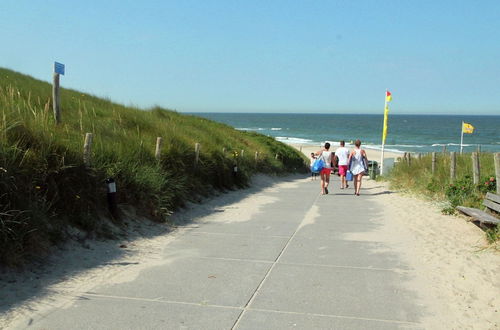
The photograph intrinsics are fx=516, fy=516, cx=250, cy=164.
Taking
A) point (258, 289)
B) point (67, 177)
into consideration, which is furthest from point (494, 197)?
point (67, 177)

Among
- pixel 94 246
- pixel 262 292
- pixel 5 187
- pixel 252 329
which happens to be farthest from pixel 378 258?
pixel 5 187

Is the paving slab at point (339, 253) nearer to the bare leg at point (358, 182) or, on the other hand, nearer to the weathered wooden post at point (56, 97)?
A: the weathered wooden post at point (56, 97)

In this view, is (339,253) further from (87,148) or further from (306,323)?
(87,148)

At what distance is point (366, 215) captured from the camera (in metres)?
11.0

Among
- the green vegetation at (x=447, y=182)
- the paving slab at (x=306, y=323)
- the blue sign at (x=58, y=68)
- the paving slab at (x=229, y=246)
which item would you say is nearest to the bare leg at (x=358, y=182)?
the green vegetation at (x=447, y=182)

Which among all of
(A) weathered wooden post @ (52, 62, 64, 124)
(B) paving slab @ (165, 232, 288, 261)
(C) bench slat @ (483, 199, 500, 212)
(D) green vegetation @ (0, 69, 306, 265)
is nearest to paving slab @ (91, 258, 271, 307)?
(B) paving slab @ (165, 232, 288, 261)

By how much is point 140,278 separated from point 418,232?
17.6 ft

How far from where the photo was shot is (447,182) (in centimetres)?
1410

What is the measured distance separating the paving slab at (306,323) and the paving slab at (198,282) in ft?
1.32

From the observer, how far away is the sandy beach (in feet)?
15.8

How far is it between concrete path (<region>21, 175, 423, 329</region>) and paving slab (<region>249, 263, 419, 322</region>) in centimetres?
1

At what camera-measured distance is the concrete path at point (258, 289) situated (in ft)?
14.8

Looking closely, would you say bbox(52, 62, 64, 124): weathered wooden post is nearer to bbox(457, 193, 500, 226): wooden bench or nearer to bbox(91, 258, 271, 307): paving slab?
bbox(91, 258, 271, 307): paving slab

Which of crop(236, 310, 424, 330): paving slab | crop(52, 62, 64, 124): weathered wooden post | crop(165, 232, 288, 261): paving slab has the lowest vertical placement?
crop(165, 232, 288, 261): paving slab
